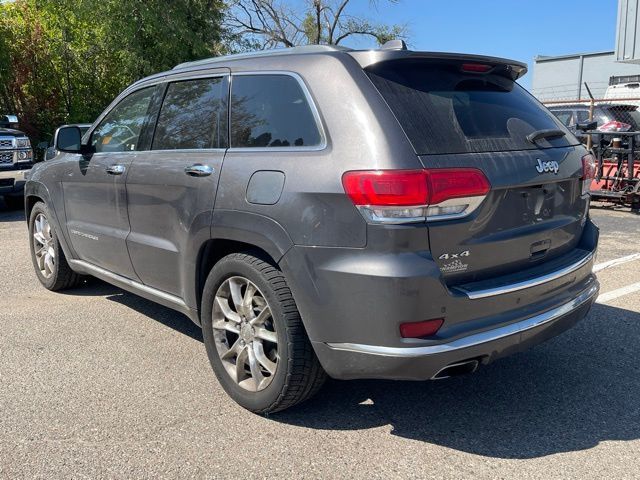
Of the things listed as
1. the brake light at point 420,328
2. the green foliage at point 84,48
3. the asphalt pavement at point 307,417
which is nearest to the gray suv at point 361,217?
the brake light at point 420,328

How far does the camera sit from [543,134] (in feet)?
11.0

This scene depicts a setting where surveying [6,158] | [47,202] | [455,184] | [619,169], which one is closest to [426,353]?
[455,184]

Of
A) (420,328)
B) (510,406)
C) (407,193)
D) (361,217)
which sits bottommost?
(510,406)

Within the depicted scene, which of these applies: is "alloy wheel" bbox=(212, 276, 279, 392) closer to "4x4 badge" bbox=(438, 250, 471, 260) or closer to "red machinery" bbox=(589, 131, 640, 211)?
"4x4 badge" bbox=(438, 250, 471, 260)

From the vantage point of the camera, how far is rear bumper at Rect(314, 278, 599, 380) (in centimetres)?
272

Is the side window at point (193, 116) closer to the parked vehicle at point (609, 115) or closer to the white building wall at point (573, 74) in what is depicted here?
the parked vehicle at point (609, 115)

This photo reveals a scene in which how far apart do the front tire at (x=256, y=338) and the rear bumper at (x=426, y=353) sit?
182 mm

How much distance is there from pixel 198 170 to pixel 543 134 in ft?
6.34

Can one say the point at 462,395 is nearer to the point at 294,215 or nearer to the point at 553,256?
the point at 553,256

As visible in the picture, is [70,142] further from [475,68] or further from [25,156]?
[25,156]

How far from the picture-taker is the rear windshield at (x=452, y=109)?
2883mm

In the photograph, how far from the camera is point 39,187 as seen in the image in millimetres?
5504

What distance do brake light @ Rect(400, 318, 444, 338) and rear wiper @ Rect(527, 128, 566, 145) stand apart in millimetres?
1193

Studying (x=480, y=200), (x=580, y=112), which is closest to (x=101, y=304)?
(x=480, y=200)
